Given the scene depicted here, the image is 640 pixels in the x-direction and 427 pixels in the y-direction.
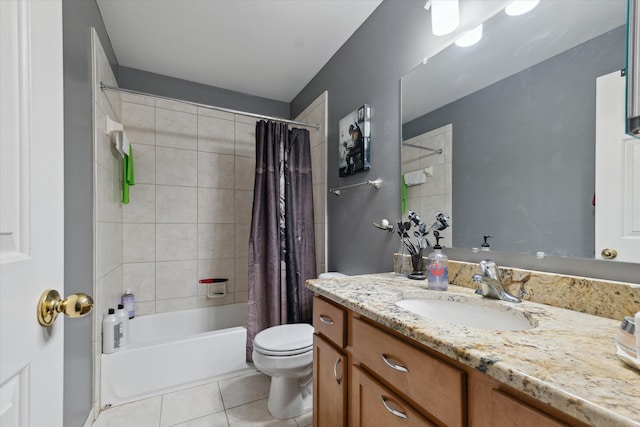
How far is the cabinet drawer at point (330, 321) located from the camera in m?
1.03

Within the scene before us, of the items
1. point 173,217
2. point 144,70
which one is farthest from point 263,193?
point 144,70

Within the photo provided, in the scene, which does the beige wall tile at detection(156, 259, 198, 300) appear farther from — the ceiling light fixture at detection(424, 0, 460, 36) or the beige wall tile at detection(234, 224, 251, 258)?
the ceiling light fixture at detection(424, 0, 460, 36)

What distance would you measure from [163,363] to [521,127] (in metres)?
2.38

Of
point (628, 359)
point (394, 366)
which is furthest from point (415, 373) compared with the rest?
point (628, 359)

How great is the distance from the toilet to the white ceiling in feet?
6.81

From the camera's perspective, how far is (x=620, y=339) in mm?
519

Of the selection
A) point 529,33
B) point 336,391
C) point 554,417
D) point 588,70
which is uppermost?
point 529,33

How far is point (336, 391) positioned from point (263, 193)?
1492 mm

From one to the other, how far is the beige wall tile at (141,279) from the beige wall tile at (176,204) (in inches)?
16.4

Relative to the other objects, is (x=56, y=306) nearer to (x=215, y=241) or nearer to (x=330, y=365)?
(x=330, y=365)

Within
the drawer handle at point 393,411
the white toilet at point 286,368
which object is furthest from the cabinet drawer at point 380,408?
the white toilet at point 286,368

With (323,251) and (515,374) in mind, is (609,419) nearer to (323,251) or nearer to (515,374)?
(515,374)

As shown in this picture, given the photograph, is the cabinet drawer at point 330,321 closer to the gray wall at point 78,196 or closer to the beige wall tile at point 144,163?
the gray wall at point 78,196

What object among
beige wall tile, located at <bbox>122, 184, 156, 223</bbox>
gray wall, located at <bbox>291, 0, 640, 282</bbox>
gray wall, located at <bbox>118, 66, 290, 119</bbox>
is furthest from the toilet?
gray wall, located at <bbox>118, 66, 290, 119</bbox>
